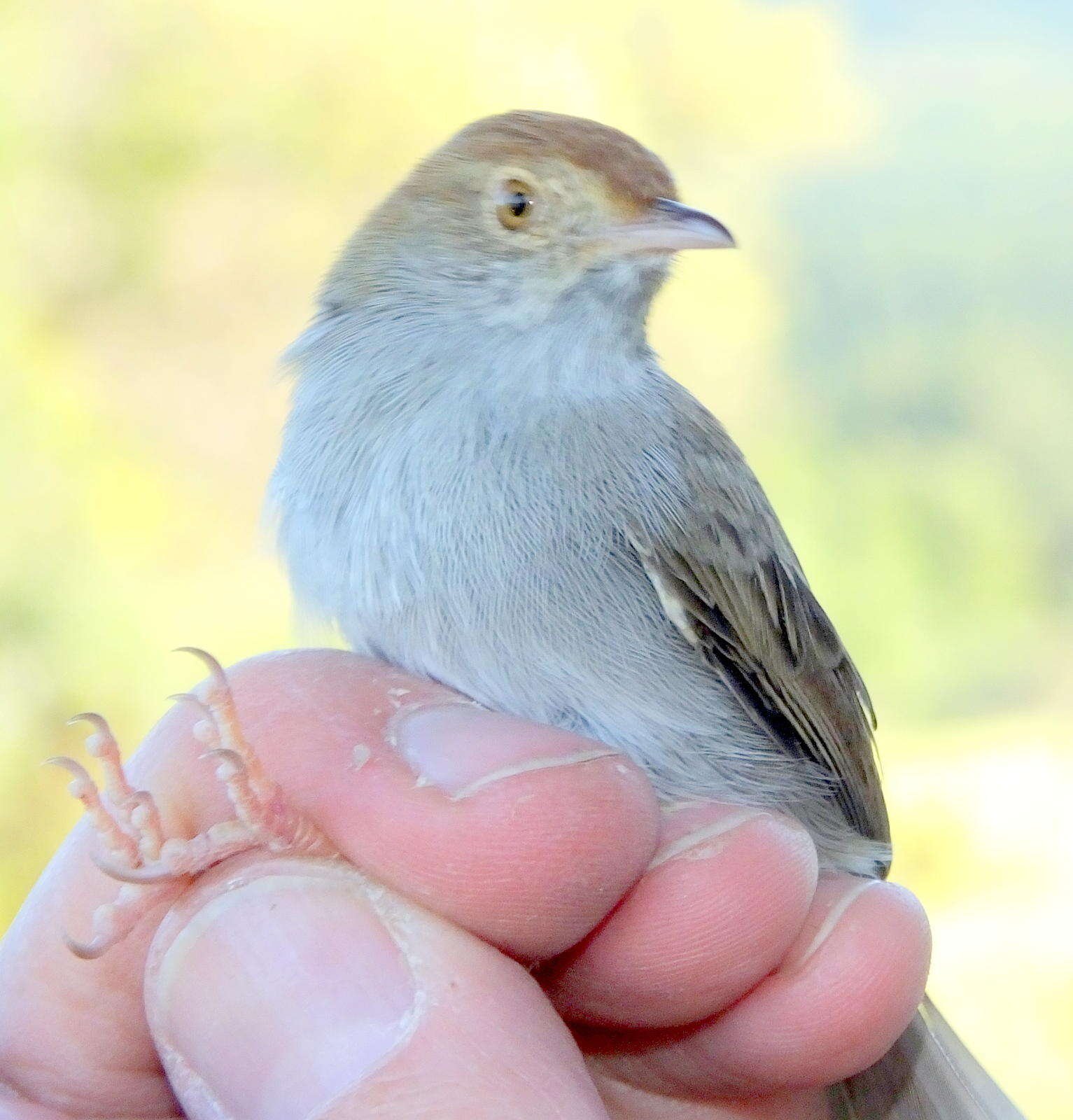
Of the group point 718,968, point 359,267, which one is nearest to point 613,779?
point 718,968


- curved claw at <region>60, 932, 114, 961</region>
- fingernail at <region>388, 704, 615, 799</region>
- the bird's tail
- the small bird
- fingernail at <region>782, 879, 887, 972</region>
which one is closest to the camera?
curved claw at <region>60, 932, 114, 961</region>

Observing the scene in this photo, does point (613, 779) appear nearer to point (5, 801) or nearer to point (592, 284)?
point (592, 284)

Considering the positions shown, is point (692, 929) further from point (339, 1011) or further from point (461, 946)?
point (339, 1011)

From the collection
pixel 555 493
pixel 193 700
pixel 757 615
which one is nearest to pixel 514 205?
pixel 555 493

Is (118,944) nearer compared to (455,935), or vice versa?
(455,935)

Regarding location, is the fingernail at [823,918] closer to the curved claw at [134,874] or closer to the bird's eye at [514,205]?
the curved claw at [134,874]

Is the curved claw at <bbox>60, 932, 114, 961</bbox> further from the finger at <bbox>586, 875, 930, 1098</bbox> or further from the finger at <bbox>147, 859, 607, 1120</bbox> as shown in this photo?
the finger at <bbox>586, 875, 930, 1098</bbox>

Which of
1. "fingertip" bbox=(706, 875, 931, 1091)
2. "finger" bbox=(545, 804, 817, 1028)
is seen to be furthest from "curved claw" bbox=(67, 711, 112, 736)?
"fingertip" bbox=(706, 875, 931, 1091)
